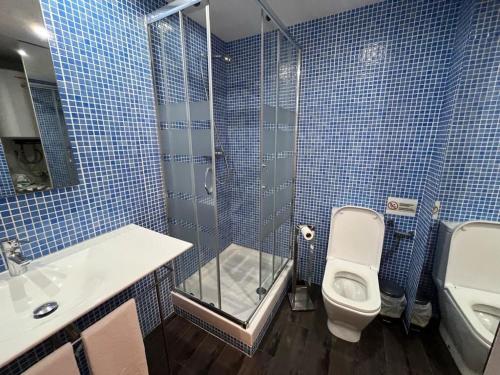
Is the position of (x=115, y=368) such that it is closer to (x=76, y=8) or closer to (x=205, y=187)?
(x=205, y=187)

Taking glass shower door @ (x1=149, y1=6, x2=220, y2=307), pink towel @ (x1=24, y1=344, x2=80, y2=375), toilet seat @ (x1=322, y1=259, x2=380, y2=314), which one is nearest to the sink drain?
pink towel @ (x1=24, y1=344, x2=80, y2=375)

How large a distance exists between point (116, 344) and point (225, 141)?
6.39 feet

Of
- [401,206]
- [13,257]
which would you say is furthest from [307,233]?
[13,257]

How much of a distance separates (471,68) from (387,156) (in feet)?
2.36

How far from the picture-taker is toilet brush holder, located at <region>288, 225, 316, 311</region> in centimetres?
192

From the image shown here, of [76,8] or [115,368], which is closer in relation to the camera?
[115,368]

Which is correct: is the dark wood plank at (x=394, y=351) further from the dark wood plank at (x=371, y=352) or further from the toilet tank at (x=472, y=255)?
the toilet tank at (x=472, y=255)

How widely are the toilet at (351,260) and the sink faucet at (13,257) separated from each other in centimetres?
178

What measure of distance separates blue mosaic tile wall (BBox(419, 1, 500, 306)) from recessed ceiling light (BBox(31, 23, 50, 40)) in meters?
2.40

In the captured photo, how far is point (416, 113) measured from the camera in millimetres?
1665

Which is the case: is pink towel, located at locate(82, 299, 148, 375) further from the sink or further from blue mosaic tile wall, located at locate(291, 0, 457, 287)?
blue mosaic tile wall, located at locate(291, 0, 457, 287)

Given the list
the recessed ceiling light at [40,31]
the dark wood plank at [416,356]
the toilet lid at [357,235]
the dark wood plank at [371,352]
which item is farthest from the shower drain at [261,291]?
the recessed ceiling light at [40,31]

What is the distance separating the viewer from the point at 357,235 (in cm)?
190

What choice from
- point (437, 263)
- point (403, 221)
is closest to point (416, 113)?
point (403, 221)
